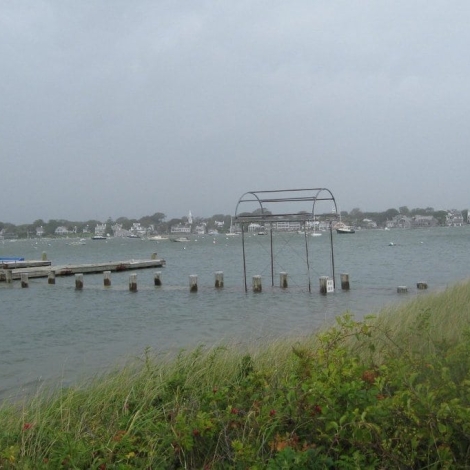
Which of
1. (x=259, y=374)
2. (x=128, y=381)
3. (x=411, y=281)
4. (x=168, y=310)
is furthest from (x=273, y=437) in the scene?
(x=411, y=281)

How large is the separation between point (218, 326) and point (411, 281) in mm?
16160

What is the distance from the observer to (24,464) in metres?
4.20

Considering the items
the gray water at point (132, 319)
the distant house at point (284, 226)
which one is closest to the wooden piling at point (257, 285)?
the gray water at point (132, 319)

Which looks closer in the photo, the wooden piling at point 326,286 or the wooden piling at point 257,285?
the wooden piling at point 326,286

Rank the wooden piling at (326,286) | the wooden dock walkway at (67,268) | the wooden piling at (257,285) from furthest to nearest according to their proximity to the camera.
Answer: the wooden dock walkway at (67,268), the wooden piling at (257,285), the wooden piling at (326,286)

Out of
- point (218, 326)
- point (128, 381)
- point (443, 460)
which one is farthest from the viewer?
point (218, 326)

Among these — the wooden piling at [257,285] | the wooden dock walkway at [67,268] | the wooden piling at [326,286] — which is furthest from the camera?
the wooden dock walkway at [67,268]

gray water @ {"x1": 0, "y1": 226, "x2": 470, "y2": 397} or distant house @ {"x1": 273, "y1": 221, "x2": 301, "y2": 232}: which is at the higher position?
distant house @ {"x1": 273, "y1": 221, "x2": 301, "y2": 232}

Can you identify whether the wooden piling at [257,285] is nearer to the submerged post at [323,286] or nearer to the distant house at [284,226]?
the distant house at [284,226]

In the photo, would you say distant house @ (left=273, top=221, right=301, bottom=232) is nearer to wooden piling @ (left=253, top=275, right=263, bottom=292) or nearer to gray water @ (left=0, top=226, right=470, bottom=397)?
wooden piling @ (left=253, top=275, right=263, bottom=292)

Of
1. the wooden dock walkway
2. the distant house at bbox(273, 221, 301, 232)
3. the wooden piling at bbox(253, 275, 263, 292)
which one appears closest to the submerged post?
the wooden piling at bbox(253, 275, 263, 292)

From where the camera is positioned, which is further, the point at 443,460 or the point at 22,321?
the point at 22,321

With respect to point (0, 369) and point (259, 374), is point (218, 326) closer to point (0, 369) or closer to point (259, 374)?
point (0, 369)

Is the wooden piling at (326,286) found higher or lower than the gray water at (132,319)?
higher
